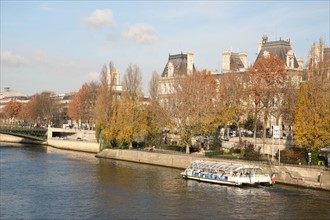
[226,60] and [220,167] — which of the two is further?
[226,60]

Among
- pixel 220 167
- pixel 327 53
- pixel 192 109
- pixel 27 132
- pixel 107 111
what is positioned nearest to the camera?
pixel 220 167

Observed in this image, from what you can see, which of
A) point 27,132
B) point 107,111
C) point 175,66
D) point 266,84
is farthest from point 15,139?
point 266,84

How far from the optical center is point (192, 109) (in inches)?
2761

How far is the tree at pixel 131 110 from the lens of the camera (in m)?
78.7

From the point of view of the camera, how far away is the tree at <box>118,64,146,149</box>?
78.7 metres

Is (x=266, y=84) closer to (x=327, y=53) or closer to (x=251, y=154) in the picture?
(x=327, y=53)

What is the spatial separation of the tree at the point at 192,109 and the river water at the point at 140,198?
10667mm

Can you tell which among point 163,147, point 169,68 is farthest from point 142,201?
point 169,68

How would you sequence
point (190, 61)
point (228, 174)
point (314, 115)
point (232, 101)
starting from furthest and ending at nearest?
point (190, 61), point (232, 101), point (314, 115), point (228, 174)

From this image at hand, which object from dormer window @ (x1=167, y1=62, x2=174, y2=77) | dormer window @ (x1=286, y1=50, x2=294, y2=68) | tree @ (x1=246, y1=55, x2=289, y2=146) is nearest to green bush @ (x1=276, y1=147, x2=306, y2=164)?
tree @ (x1=246, y1=55, x2=289, y2=146)

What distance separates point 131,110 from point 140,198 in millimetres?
38580

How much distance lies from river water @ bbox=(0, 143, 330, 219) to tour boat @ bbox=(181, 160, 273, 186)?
1167 millimetres

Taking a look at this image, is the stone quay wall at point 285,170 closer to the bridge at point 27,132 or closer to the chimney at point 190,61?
the chimney at point 190,61

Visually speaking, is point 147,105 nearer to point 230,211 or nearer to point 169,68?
point 169,68
